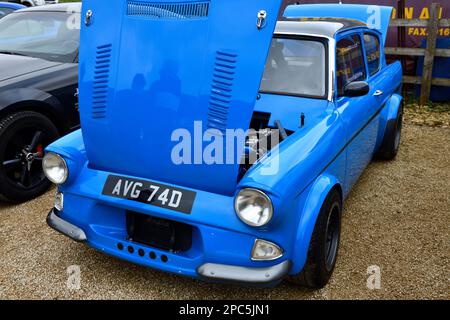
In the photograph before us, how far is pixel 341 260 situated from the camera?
292 cm

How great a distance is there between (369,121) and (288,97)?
0.92 m

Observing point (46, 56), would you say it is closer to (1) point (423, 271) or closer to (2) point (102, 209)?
(2) point (102, 209)

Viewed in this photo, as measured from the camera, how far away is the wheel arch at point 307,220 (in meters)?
2.20

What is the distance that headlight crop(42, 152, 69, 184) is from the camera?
2.52 m

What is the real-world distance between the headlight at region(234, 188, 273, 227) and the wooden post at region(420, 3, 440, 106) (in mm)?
5944

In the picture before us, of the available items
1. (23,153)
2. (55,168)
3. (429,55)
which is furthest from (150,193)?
(429,55)

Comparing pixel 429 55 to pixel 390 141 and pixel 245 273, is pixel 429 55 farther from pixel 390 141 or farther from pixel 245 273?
pixel 245 273

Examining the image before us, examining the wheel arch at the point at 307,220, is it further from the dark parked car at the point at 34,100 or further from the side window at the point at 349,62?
the dark parked car at the point at 34,100

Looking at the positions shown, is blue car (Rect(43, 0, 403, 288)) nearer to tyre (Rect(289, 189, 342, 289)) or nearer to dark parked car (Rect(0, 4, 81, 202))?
tyre (Rect(289, 189, 342, 289))

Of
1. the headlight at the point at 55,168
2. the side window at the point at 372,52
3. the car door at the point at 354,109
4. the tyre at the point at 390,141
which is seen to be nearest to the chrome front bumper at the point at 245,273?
the headlight at the point at 55,168

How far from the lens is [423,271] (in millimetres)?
2783

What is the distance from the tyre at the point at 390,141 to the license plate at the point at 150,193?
2.88 metres

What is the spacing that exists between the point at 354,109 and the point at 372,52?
1.38 meters

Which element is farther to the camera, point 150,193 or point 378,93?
point 378,93
